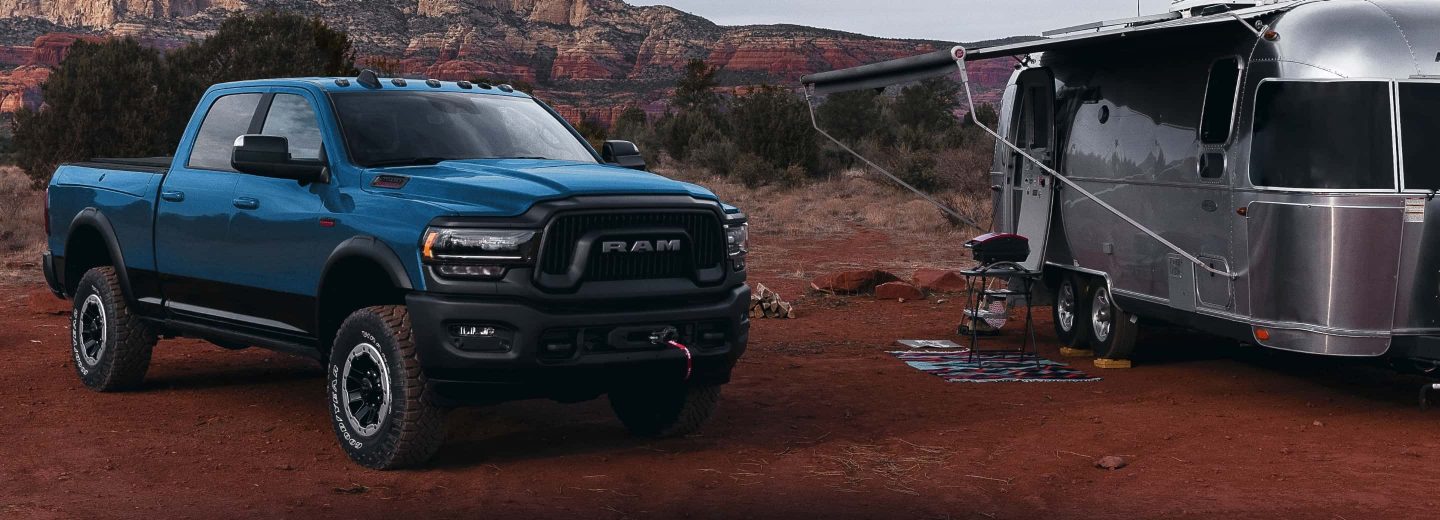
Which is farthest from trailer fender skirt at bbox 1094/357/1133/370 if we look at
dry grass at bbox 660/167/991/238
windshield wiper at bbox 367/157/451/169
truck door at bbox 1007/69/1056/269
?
dry grass at bbox 660/167/991/238

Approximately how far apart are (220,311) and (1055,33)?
6959mm

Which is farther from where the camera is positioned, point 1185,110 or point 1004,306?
point 1004,306

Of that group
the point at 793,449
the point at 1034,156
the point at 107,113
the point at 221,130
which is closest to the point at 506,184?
the point at 793,449

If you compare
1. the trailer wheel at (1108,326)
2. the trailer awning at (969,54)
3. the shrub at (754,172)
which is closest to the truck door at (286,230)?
the trailer awning at (969,54)

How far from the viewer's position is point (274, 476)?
7.13 metres

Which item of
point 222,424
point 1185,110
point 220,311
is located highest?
point 1185,110

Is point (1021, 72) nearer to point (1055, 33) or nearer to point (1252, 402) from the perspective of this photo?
point (1055, 33)

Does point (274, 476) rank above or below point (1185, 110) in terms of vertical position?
below

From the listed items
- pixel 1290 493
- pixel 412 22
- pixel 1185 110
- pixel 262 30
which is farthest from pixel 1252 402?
pixel 412 22

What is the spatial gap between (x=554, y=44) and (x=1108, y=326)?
279 feet

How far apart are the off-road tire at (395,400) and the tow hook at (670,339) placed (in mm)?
1059

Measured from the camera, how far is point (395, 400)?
22.8 ft

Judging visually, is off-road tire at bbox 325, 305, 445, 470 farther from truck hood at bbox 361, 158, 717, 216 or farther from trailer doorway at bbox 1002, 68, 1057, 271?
trailer doorway at bbox 1002, 68, 1057, 271

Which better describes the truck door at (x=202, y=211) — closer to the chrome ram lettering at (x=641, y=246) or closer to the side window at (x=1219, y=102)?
the chrome ram lettering at (x=641, y=246)
